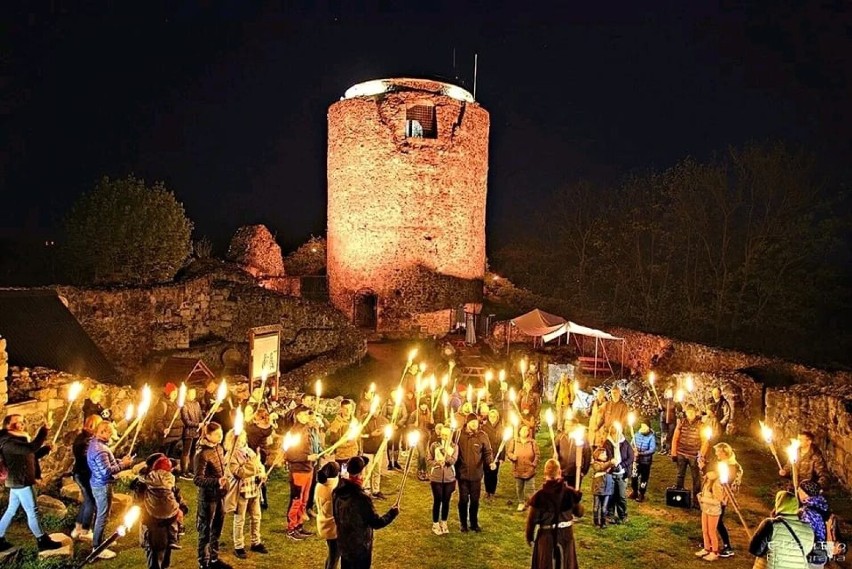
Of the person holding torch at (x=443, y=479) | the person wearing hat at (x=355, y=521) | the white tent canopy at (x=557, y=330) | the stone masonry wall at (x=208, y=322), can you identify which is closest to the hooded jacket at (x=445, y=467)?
the person holding torch at (x=443, y=479)

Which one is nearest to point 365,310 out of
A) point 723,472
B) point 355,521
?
point 723,472

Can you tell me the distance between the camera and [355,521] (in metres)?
6.21

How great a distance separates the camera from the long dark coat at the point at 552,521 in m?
6.42

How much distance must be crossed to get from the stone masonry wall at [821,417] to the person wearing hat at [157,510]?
951 cm

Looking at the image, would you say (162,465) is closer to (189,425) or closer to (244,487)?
(244,487)

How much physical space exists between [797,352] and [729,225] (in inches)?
254

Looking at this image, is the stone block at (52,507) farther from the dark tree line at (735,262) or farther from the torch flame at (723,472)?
the dark tree line at (735,262)

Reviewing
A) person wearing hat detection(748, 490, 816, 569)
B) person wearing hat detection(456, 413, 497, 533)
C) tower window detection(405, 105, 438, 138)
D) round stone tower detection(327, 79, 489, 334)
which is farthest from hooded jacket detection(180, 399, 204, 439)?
tower window detection(405, 105, 438, 138)

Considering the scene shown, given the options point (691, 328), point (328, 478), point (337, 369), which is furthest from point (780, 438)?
point (691, 328)

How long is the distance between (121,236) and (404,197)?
1358 cm

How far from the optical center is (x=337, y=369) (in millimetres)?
21234

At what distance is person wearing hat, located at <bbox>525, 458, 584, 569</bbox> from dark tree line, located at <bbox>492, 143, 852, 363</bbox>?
68.3ft

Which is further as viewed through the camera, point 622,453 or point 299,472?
point 622,453

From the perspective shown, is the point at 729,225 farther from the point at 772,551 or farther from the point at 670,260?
the point at 772,551
